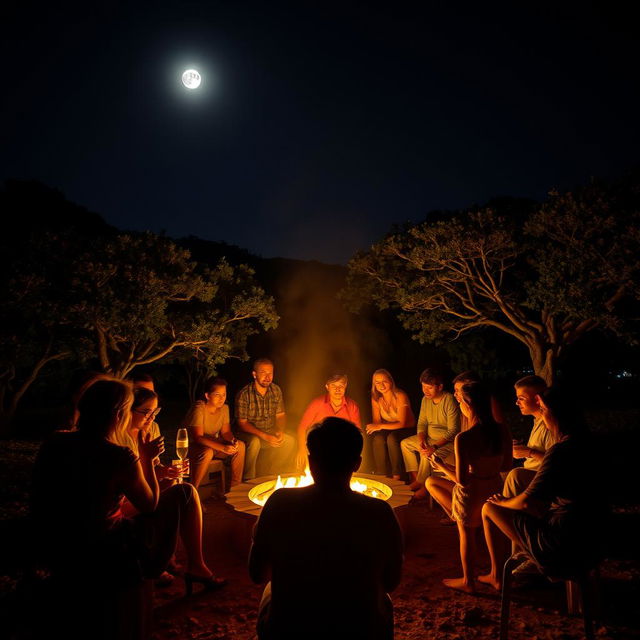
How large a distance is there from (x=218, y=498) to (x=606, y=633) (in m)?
4.35

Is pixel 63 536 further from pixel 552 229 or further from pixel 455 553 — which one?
pixel 552 229

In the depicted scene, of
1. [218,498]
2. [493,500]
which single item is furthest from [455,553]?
[218,498]

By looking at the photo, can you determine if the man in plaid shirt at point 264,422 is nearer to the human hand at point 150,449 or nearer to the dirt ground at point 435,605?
the dirt ground at point 435,605

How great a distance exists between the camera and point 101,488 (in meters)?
2.23

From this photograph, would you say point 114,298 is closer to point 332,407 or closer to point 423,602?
point 332,407

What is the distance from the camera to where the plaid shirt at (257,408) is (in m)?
6.52

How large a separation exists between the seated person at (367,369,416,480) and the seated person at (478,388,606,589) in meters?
3.49

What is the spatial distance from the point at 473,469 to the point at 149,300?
8.08 m

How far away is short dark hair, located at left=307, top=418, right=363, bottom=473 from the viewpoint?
1.86 meters

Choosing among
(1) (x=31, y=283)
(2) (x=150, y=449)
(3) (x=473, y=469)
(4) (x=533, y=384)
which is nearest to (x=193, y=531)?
(2) (x=150, y=449)

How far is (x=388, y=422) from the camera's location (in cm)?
650

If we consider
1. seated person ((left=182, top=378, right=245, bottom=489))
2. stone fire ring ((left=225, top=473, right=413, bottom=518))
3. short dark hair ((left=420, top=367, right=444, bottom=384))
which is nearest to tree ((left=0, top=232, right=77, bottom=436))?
seated person ((left=182, top=378, right=245, bottom=489))

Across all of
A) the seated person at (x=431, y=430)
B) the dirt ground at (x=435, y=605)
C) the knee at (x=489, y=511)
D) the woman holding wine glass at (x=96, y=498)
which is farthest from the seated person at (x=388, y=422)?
the woman holding wine glass at (x=96, y=498)

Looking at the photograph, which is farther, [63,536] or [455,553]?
[455,553]
